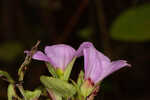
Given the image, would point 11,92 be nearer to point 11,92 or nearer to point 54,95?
point 11,92

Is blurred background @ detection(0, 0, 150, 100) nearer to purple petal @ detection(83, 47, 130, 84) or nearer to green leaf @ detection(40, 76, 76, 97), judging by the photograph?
purple petal @ detection(83, 47, 130, 84)

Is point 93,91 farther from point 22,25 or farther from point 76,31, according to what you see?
point 22,25

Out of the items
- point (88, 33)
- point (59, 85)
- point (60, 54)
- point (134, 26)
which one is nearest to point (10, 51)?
point (88, 33)

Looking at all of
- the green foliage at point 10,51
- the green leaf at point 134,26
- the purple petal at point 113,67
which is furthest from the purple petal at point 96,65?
the green foliage at point 10,51

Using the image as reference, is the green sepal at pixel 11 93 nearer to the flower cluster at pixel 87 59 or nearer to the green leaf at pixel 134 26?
the flower cluster at pixel 87 59

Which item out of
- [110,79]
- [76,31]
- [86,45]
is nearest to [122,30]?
[110,79]

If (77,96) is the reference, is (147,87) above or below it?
below
